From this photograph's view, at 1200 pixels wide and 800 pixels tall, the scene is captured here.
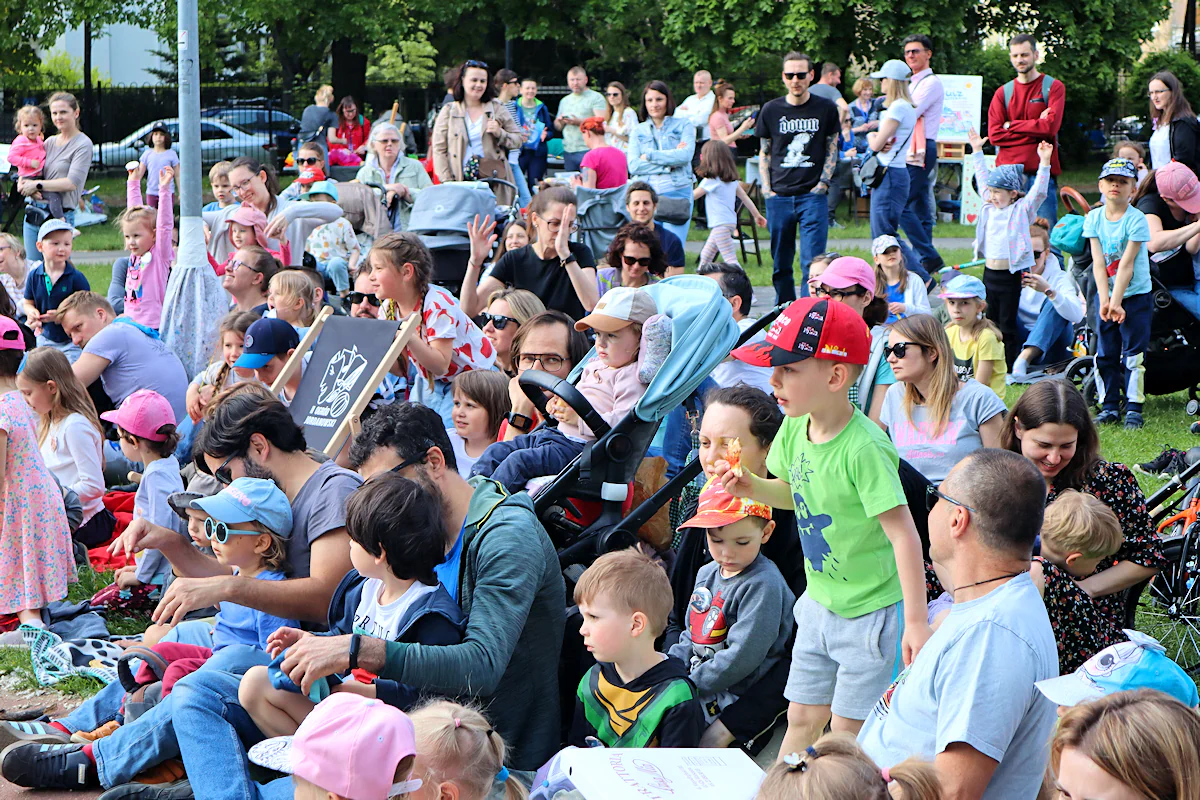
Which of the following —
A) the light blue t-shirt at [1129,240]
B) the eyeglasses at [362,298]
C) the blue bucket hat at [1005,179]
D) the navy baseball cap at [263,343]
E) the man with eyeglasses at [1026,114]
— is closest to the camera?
the navy baseball cap at [263,343]

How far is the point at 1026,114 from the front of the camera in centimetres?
1282

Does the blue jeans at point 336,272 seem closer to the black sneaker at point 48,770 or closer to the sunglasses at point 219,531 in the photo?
the sunglasses at point 219,531

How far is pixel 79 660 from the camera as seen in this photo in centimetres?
587

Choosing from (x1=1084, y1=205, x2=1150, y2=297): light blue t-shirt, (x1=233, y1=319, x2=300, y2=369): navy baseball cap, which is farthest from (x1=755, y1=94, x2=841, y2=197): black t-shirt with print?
(x1=233, y1=319, x2=300, y2=369): navy baseball cap

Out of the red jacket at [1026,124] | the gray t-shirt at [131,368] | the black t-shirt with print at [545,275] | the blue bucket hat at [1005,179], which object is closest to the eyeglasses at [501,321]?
the black t-shirt with print at [545,275]

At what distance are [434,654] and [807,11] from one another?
25.9m

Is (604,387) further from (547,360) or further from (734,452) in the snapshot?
(734,452)

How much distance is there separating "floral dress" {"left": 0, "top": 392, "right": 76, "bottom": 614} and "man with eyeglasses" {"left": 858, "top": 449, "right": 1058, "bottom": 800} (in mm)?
4556

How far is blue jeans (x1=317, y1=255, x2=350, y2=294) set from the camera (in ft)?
35.1

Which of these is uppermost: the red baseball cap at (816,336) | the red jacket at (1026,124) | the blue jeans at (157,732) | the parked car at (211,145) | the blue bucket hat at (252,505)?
the red jacket at (1026,124)

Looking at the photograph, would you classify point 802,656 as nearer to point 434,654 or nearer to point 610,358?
point 434,654

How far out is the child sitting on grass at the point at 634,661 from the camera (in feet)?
13.9

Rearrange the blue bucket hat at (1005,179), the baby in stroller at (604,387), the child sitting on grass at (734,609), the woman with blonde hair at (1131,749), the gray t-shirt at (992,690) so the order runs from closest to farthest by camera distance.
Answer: the woman with blonde hair at (1131,749) < the gray t-shirt at (992,690) < the child sitting on grass at (734,609) < the baby in stroller at (604,387) < the blue bucket hat at (1005,179)

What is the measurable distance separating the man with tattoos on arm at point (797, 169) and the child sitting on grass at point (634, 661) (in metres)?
7.55
